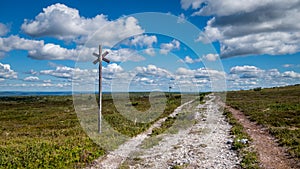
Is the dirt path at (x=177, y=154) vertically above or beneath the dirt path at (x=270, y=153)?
→ beneath

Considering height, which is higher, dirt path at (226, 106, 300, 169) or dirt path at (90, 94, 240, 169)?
dirt path at (226, 106, 300, 169)

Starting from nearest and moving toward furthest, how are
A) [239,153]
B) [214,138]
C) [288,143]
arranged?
[239,153] < [288,143] < [214,138]

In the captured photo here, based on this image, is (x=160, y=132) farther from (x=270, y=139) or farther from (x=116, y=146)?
A: (x=270, y=139)

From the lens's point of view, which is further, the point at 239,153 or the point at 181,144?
the point at 181,144

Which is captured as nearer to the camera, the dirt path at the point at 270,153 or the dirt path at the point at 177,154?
the dirt path at the point at 270,153

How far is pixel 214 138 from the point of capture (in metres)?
18.6

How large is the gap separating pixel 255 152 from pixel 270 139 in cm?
463

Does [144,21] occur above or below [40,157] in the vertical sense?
above

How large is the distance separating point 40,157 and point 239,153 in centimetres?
946

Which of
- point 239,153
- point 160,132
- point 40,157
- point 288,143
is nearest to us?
point 40,157

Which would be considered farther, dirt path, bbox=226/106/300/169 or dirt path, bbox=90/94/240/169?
dirt path, bbox=90/94/240/169

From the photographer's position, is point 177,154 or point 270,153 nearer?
point 270,153

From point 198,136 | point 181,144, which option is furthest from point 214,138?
point 181,144

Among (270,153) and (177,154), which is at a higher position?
(270,153)
